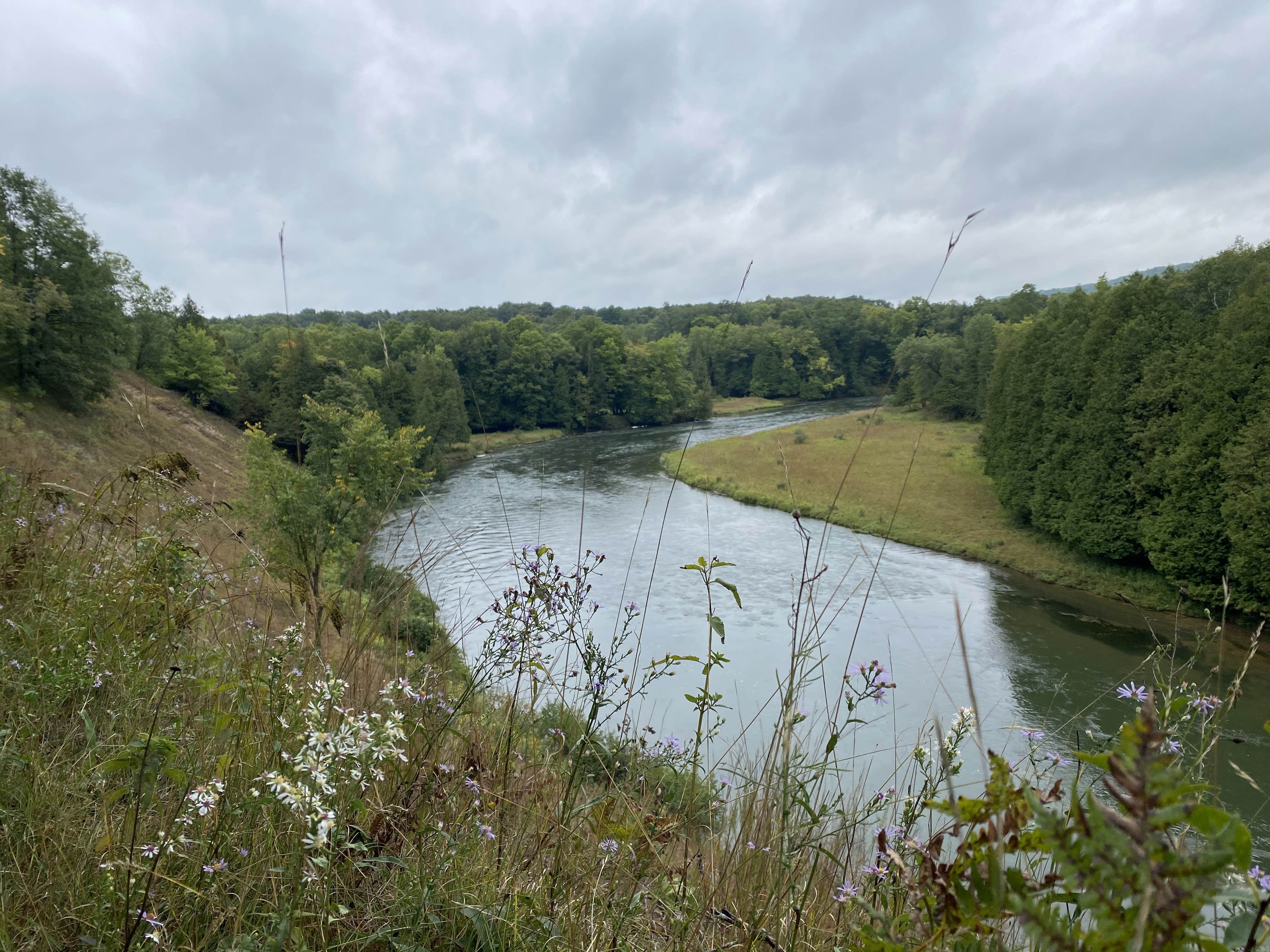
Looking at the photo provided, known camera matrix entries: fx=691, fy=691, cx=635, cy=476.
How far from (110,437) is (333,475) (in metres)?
12.3

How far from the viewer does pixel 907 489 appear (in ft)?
99.5

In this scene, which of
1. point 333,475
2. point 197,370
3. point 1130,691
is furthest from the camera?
point 197,370

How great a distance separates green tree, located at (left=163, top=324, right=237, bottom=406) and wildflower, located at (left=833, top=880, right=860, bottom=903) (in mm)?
45507

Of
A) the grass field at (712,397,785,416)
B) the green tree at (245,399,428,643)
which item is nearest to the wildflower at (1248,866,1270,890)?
the green tree at (245,399,428,643)

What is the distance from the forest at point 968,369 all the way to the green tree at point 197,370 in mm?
129

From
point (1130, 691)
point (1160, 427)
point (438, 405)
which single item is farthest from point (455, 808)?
point (438, 405)

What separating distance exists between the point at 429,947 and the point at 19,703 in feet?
4.75

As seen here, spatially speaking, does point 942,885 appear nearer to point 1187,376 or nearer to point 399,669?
point 399,669

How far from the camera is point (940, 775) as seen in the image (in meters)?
1.72

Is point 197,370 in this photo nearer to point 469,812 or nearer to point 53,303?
point 53,303

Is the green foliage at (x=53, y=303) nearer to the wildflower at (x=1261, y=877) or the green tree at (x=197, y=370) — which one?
the green tree at (x=197, y=370)

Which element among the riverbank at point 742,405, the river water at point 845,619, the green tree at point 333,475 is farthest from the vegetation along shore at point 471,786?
the riverbank at point 742,405

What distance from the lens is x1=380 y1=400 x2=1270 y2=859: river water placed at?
9.41 m

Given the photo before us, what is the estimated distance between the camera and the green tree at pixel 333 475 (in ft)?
55.6
